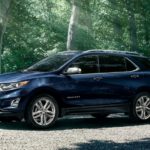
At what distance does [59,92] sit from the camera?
13008mm

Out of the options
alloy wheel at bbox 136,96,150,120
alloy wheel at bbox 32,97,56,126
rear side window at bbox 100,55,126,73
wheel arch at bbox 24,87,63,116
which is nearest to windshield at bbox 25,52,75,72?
wheel arch at bbox 24,87,63,116

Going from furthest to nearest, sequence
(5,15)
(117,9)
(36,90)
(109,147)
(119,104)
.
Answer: (117,9) → (5,15) → (119,104) → (36,90) → (109,147)

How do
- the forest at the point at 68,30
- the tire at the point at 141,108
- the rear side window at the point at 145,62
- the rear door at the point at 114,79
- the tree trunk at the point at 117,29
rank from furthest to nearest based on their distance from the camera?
the tree trunk at the point at 117,29, the forest at the point at 68,30, the rear side window at the point at 145,62, the tire at the point at 141,108, the rear door at the point at 114,79

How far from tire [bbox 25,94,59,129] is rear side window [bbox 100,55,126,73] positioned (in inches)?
66.2

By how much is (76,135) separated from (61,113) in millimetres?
1533

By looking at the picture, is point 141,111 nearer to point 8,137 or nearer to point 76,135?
point 76,135

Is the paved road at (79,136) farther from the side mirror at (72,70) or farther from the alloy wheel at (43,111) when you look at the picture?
the side mirror at (72,70)

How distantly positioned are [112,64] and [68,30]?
95.1 ft

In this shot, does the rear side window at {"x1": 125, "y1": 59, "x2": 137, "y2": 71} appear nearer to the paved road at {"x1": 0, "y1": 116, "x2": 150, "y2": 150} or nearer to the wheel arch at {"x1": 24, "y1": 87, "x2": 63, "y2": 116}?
the paved road at {"x1": 0, "y1": 116, "x2": 150, "y2": 150}

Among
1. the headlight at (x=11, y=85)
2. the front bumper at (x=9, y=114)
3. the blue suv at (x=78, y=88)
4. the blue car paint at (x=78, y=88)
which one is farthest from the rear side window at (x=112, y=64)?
the front bumper at (x=9, y=114)

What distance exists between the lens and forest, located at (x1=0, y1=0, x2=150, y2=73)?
44.1 m

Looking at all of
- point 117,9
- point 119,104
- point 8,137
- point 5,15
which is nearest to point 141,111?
point 119,104

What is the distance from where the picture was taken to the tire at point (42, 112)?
41.4ft

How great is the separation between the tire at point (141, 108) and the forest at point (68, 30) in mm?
26965
